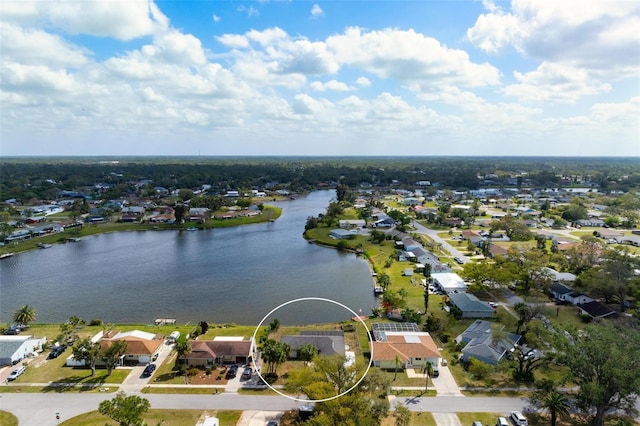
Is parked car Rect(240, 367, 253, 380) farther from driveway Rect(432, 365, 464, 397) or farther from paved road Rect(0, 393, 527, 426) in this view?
driveway Rect(432, 365, 464, 397)

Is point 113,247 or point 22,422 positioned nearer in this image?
point 22,422

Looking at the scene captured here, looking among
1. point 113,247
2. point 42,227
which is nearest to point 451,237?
point 113,247

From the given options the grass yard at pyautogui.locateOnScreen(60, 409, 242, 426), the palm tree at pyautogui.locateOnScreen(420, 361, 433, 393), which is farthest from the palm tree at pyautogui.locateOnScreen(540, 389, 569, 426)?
the grass yard at pyautogui.locateOnScreen(60, 409, 242, 426)

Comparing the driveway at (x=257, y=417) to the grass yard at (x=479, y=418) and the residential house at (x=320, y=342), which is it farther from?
the grass yard at (x=479, y=418)

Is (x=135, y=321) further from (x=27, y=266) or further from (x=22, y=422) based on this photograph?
(x=27, y=266)

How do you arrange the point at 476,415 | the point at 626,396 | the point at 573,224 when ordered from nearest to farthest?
the point at 626,396 → the point at 476,415 → the point at 573,224

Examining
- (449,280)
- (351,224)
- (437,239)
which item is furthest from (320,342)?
(351,224)
